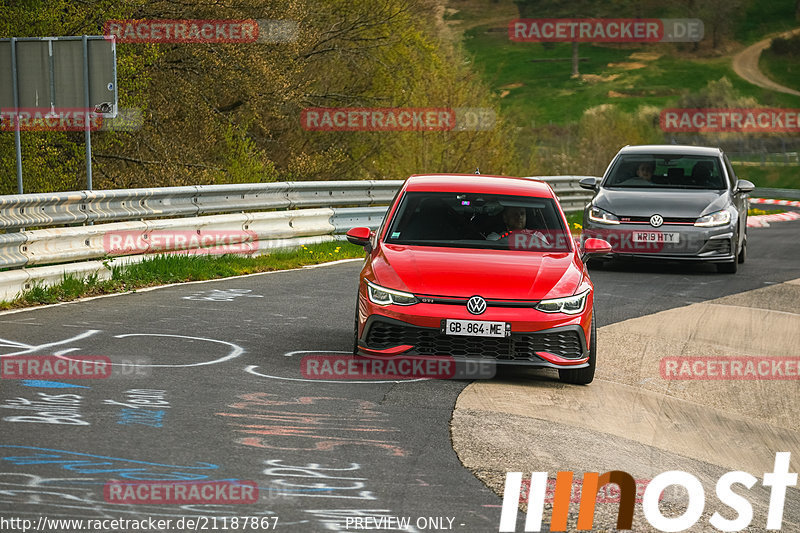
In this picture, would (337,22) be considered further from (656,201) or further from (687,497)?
(687,497)

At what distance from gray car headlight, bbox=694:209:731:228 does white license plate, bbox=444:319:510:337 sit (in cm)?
828

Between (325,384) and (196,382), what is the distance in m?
0.90

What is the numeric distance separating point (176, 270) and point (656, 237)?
6.46 meters

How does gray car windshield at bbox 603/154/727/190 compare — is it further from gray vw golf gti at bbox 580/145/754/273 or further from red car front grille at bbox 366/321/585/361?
red car front grille at bbox 366/321/585/361

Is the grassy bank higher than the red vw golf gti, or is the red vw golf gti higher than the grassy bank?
the red vw golf gti

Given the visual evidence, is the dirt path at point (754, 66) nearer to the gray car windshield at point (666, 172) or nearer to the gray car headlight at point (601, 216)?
the gray car windshield at point (666, 172)

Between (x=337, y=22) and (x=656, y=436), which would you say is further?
(x=337, y=22)

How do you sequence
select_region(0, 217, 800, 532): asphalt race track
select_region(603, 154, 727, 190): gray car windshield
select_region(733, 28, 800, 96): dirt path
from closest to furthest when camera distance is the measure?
select_region(0, 217, 800, 532): asphalt race track → select_region(603, 154, 727, 190): gray car windshield → select_region(733, 28, 800, 96): dirt path

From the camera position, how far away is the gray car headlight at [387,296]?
28.0 ft

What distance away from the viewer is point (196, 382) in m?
8.16

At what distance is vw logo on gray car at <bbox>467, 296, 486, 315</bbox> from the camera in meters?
8.42

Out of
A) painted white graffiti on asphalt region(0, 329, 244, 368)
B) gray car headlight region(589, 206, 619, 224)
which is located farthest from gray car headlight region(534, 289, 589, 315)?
gray car headlight region(589, 206, 619, 224)

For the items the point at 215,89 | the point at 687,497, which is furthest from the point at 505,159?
the point at 687,497

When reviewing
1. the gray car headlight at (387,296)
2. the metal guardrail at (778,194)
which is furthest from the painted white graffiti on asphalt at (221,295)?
the metal guardrail at (778,194)
